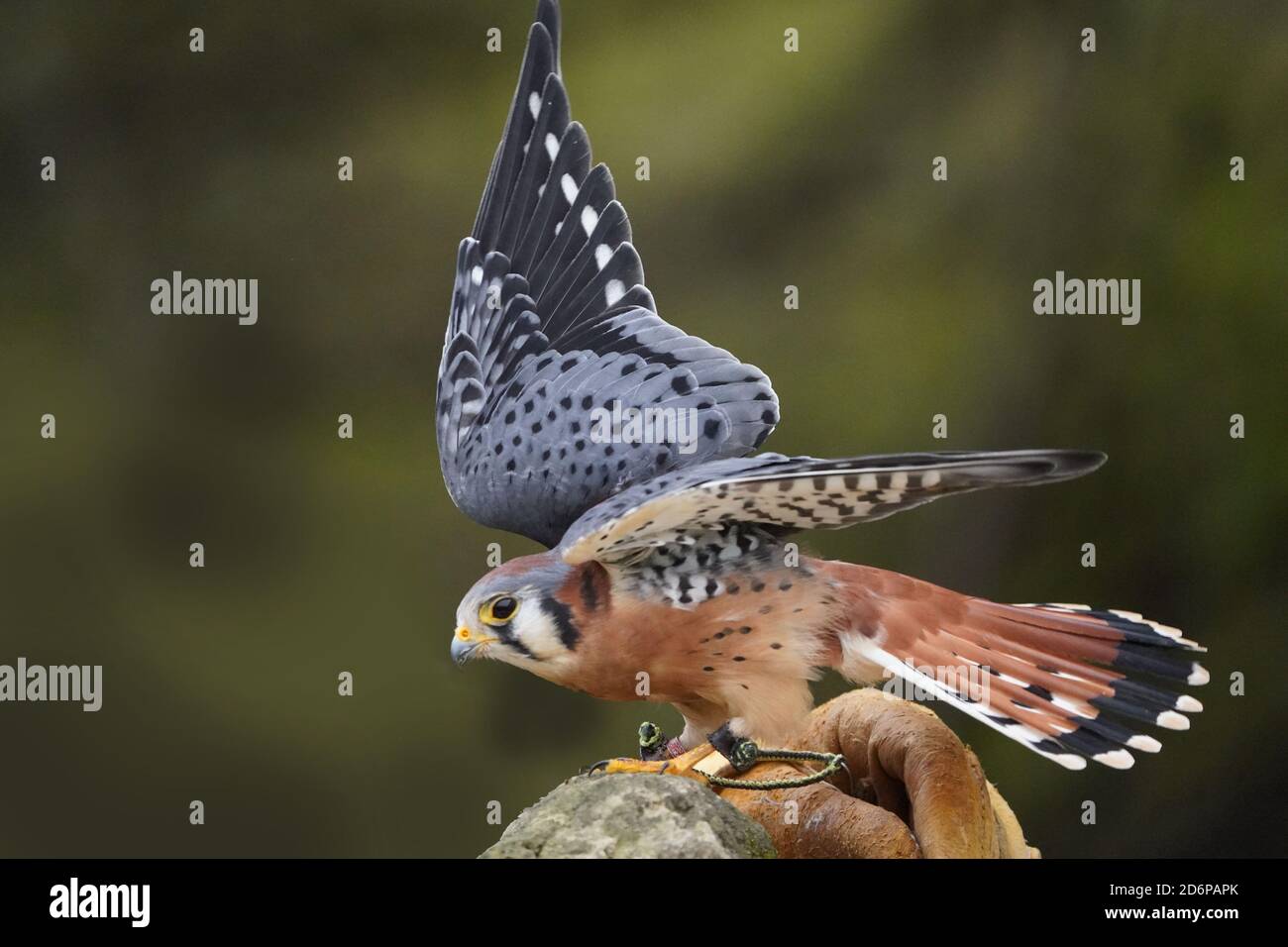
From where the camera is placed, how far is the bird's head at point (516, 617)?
1376 millimetres

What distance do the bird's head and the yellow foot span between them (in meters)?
0.14

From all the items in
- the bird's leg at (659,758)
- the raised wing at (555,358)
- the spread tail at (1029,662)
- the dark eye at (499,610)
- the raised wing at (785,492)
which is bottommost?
the bird's leg at (659,758)

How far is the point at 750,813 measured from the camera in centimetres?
148

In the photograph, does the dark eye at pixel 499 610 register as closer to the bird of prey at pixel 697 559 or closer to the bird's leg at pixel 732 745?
the bird of prey at pixel 697 559

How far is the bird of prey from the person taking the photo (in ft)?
4.30

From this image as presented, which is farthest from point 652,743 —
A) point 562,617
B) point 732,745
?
point 562,617

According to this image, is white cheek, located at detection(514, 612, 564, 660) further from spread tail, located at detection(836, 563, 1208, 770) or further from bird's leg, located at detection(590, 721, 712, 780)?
spread tail, located at detection(836, 563, 1208, 770)

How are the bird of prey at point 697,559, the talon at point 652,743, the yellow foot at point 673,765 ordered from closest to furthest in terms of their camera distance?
the bird of prey at point 697,559 < the yellow foot at point 673,765 < the talon at point 652,743

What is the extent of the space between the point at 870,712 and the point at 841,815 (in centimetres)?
16

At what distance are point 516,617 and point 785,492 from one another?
312mm

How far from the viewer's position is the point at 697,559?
1.42m

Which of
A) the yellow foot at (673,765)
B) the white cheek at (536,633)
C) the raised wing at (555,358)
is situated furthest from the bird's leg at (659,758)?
the raised wing at (555,358)

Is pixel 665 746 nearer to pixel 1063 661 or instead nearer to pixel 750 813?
pixel 750 813
